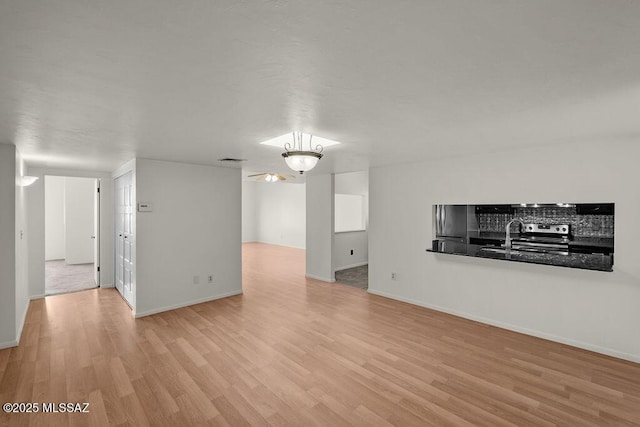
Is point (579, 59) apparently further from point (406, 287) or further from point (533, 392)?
point (406, 287)

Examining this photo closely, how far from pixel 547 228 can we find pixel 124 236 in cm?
657

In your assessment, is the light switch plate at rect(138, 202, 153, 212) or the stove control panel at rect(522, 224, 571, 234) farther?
the light switch plate at rect(138, 202, 153, 212)

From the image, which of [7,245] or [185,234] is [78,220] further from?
[7,245]

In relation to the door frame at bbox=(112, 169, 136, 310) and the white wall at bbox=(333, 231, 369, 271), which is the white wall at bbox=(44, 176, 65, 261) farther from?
the white wall at bbox=(333, 231, 369, 271)

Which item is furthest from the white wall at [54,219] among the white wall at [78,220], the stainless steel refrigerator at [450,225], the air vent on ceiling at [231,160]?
the stainless steel refrigerator at [450,225]

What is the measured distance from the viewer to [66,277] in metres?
6.61

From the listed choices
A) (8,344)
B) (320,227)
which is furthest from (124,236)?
(320,227)

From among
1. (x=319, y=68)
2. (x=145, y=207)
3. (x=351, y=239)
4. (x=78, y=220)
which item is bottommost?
(x=351, y=239)

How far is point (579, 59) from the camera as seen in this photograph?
146 centimetres

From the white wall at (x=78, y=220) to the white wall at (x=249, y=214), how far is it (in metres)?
5.72

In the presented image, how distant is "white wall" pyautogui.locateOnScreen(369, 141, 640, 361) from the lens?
3.03m

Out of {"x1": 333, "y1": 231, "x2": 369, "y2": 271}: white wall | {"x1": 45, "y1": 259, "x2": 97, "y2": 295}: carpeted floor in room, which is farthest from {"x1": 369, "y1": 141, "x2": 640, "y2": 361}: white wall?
{"x1": 45, "y1": 259, "x2": 97, "y2": 295}: carpeted floor in room

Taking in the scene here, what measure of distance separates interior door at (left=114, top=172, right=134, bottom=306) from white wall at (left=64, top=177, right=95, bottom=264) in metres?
3.44

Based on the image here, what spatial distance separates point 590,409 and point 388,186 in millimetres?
3550
